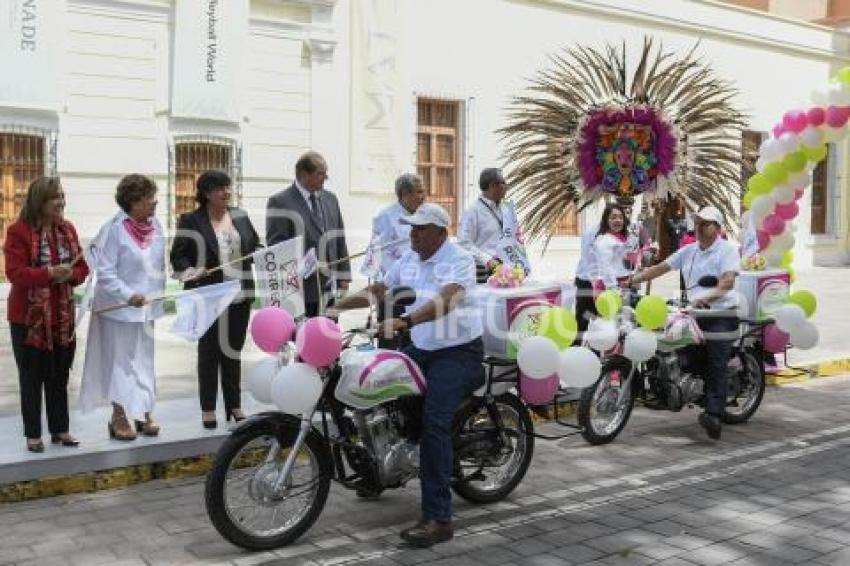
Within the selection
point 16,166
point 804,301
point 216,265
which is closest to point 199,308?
point 216,265

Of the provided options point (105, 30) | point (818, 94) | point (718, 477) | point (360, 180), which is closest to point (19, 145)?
point (105, 30)

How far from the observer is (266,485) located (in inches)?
192

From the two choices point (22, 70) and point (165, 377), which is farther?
point (22, 70)

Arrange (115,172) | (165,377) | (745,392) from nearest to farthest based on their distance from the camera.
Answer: (745,392) → (165,377) → (115,172)

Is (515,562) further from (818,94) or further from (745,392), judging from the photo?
(818,94)

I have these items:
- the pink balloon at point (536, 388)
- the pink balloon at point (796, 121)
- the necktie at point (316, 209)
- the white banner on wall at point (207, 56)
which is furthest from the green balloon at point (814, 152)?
the white banner on wall at point (207, 56)

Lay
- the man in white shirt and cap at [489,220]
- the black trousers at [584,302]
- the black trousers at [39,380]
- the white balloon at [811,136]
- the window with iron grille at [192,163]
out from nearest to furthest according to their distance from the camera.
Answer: the black trousers at [39,380] < the man in white shirt and cap at [489,220] < the black trousers at [584,302] < the white balloon at [811,136] < the window with iron grille at [192,163]

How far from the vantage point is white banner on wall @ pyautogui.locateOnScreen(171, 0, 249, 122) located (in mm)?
16250

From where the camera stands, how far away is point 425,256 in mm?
5250

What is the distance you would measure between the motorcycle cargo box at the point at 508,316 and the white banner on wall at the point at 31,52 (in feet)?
35.1

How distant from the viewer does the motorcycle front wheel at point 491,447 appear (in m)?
5.56

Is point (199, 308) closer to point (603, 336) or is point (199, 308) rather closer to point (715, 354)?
point (603, 336)

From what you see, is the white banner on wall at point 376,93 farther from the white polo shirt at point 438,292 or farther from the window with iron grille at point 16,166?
the white polo shirt at point 438,292

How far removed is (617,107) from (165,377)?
4.78 metres
